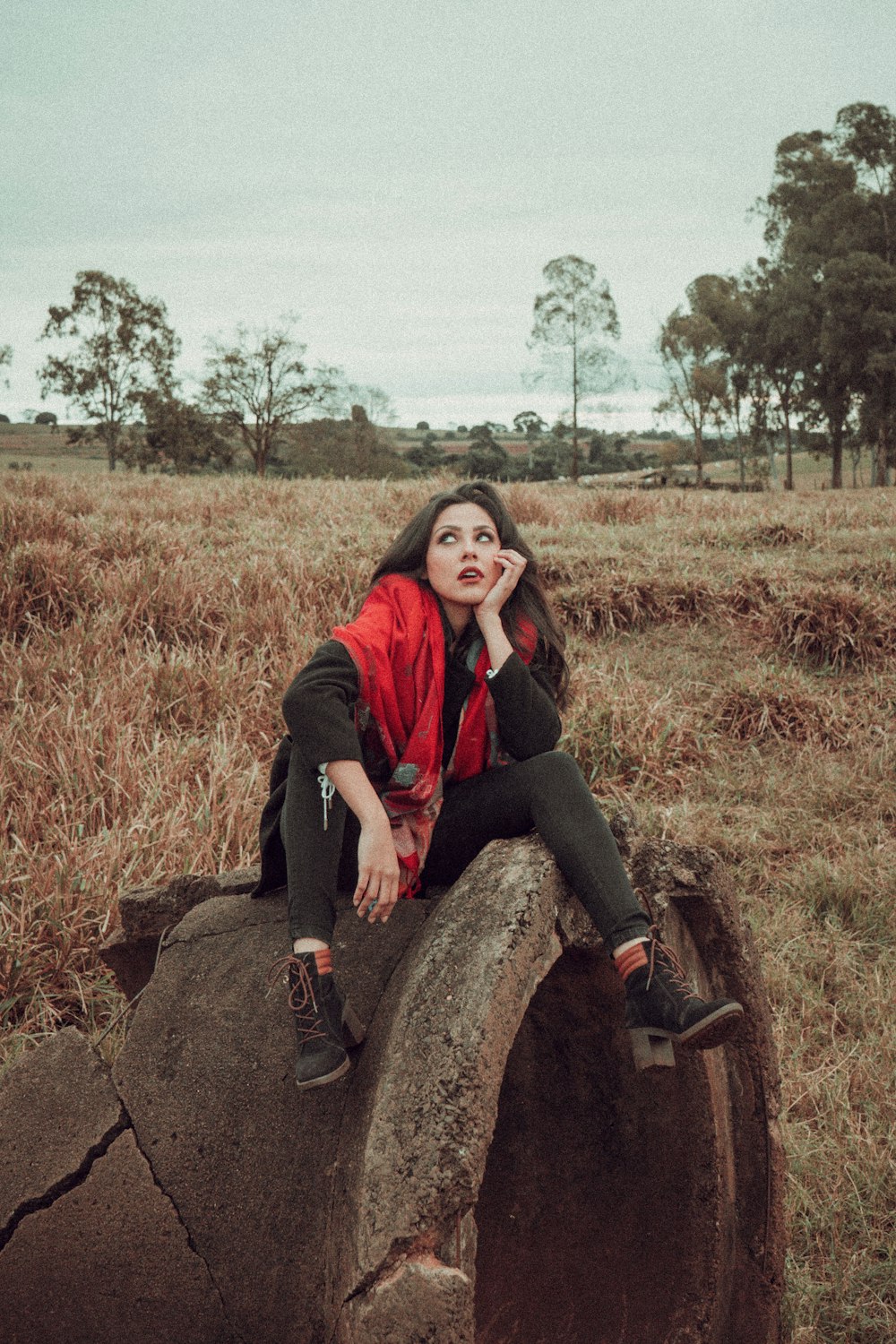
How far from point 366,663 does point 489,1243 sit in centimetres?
151

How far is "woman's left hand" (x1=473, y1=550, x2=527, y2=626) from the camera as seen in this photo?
2502mm

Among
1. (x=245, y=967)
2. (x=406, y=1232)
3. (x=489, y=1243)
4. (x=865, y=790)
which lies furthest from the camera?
(x=865, y=790)

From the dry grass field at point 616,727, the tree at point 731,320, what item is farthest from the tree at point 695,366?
the dry grass field at point 616,727

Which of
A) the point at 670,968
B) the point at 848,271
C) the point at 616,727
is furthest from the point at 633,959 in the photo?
the point at 848,271

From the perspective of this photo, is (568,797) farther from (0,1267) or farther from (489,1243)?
(0,1267)

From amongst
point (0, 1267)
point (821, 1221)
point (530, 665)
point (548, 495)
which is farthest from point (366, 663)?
point (548, 495)

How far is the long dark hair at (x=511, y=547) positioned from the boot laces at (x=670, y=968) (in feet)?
2.84

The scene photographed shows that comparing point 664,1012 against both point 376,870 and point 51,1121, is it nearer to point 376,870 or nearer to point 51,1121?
point 376,870

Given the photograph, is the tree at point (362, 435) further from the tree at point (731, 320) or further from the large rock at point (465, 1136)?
the large rock at point (465, 1136)

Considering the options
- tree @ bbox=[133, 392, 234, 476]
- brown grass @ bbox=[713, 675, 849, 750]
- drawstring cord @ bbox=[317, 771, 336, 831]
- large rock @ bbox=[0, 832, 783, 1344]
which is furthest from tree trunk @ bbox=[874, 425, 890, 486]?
drawstring cord @ bbox=[317, 771, 336, 831]

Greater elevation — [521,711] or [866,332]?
[866,332]

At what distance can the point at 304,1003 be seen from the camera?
1982mm

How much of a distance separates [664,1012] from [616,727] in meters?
3.76

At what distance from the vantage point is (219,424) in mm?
31719
